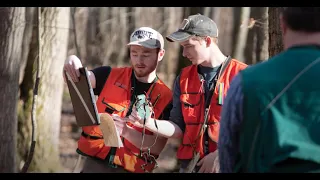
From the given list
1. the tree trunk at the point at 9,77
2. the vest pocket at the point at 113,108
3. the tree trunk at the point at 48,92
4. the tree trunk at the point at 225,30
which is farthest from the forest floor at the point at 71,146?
the tree trunk at the point at 225,30

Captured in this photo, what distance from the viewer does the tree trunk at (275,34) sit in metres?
6.08

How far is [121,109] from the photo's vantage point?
19.1ft

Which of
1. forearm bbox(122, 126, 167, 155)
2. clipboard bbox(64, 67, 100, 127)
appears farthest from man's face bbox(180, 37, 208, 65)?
clipboard bbox(64, 67, 100, 127)

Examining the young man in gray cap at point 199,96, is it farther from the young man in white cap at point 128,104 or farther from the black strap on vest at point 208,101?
the young man in white cap at point 128,104

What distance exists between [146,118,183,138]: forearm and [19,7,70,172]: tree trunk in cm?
451

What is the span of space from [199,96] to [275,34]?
1.12 m

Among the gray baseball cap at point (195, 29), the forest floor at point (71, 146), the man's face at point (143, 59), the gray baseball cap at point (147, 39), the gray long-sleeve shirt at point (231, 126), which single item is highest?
the gray baseball cap at point (195, 29)

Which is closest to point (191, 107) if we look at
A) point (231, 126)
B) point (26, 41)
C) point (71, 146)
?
point (231, 126)

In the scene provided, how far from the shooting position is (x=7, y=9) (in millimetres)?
8023

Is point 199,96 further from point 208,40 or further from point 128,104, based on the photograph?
point 128,104

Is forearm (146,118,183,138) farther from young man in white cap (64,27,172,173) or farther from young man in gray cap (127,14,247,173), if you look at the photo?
young man in white cap (64,27,172,173)
